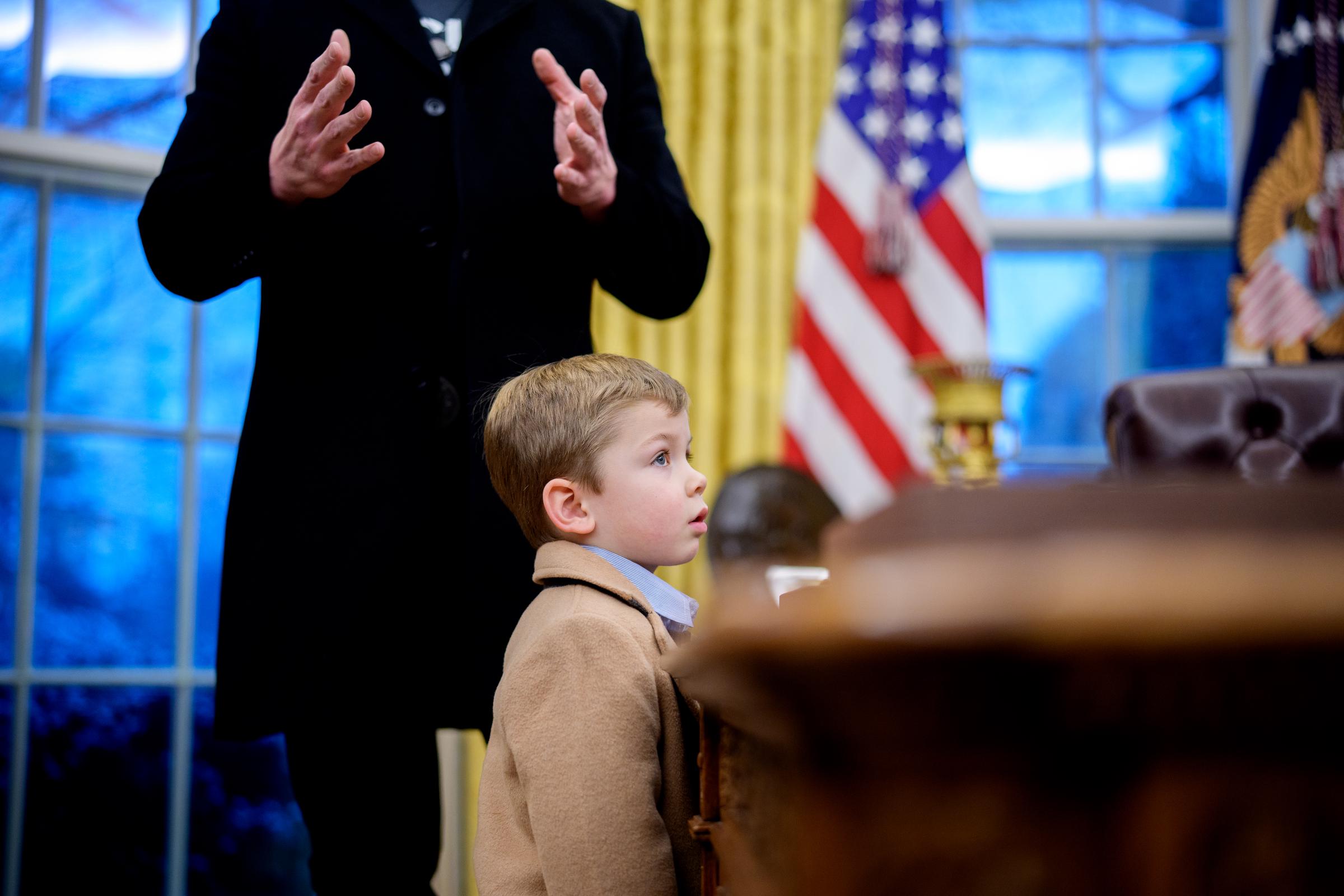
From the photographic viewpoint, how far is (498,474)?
1.33 metres

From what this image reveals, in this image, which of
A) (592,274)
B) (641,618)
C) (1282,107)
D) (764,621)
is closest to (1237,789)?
(764,621)

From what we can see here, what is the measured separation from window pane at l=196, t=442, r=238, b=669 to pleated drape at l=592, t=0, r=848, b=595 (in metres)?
1.08

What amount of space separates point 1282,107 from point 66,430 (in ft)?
11.6

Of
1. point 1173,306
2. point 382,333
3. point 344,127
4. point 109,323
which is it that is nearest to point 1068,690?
point 344,127

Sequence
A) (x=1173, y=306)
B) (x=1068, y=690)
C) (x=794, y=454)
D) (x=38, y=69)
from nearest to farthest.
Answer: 1. (x=1068, y=690)
2. (x=38, y=69)
3. (x=794, y=454)
4. (x=1173, y=306)

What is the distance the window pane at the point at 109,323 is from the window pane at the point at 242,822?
0.78 meters

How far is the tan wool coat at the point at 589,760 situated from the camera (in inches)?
38.2

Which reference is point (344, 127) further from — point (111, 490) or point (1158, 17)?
point (1158, 17)

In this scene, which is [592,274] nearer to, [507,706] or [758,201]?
[507,706]

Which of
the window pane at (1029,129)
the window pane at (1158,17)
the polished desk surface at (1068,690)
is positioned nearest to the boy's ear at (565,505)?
the polished desk surface at (1068,690)

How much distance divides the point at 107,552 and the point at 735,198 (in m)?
1.98

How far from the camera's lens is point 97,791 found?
293 centimetres

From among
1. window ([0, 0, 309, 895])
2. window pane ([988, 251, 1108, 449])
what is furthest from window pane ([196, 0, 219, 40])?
window pane ([988, 251, 1108, 449])

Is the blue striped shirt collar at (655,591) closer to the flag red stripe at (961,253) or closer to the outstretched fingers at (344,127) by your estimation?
the outstretched fingers at (344,127)
